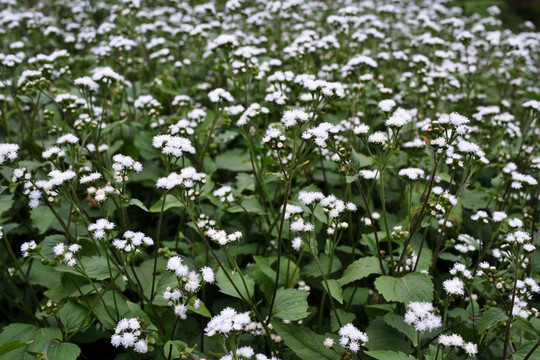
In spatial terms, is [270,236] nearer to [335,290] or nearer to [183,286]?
[335,290]

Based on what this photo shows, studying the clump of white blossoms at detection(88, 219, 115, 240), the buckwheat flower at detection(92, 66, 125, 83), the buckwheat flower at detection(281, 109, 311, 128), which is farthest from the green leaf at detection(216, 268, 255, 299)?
the buckwheat flower at detection(92, 66, 125, 83)

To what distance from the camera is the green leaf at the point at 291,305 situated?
2.58 m

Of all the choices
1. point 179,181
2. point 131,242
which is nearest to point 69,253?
point 131,242

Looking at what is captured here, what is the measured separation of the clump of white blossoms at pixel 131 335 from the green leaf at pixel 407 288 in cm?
133

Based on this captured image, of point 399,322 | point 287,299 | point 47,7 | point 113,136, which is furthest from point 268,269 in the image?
point 47,7

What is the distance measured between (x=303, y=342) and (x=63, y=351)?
144 centimetres

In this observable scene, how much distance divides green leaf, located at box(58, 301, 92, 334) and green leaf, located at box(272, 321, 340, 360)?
4.13 ft

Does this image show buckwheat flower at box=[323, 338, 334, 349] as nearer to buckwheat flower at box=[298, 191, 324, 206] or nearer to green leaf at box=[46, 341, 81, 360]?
buckwheat flower at box=[298, 191, 324, 206]

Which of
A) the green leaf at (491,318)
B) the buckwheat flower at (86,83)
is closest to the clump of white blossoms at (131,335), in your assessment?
the green leaf at (491,318)

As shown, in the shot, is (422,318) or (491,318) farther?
(491,318)

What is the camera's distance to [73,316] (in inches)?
110

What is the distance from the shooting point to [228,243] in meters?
2.60

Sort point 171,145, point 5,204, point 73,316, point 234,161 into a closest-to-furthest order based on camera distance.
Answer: point 171,145, point 73,316, point 5,204, point 234,161

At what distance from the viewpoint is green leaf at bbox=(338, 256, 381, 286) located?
8.78ft
